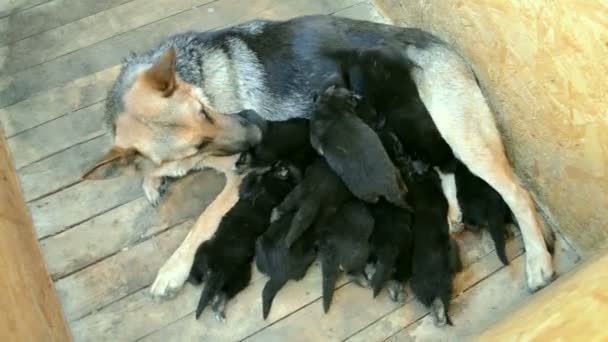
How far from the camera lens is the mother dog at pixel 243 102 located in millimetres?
2387

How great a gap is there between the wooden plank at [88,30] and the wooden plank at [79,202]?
2.83 feet

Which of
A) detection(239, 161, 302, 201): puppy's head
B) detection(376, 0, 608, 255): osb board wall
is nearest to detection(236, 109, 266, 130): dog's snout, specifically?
detection(239, 161, 302, 201): puppy's head

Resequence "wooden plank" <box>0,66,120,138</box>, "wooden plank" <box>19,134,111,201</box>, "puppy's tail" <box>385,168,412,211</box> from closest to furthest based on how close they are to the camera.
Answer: "puppy's tail" <box>385,168,412,211</box>, "wooden plank" <box>19,134,111,201</box>, "wooden plank" <box>0,66,120,138</box>

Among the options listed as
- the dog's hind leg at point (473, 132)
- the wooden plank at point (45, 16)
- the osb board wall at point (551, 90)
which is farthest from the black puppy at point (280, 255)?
the wooden plank at point (45, 16)

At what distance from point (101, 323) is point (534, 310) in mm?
→ 1651

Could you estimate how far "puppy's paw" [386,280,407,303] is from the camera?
2413 mm

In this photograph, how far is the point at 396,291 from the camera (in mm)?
2424

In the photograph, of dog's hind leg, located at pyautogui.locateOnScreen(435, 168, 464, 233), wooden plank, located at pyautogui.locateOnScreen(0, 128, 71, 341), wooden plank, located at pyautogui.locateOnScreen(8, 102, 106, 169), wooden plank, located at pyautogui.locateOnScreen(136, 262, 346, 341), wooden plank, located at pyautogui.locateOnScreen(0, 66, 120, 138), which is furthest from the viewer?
wooden plank, located at pyautogui.locateOnScreen(0, 66, 120, 138)

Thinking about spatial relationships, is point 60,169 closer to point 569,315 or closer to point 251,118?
point 251,118

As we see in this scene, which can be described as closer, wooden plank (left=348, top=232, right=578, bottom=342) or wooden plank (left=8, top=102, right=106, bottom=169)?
wooden plank (left=348, top=232, right=578, bottom=342)

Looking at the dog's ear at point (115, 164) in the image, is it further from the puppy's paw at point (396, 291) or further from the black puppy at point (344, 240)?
the puppy's paw at point (396, 291)

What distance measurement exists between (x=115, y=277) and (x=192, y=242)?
1.16 feet

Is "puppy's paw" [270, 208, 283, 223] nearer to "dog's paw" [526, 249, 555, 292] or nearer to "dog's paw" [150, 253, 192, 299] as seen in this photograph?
"dog's paw" [150, 253, 192, 299]

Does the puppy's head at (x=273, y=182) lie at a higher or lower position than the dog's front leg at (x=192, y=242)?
higher
